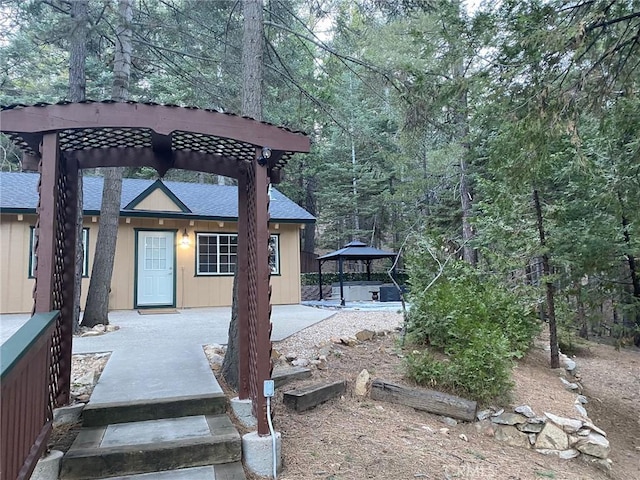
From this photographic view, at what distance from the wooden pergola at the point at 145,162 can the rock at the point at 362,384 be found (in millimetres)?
1188

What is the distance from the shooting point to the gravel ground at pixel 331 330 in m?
5.46

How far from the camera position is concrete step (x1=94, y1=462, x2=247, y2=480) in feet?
8.46

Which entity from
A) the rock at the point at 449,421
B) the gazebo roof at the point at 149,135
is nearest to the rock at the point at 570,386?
the rock at the point at 449,421

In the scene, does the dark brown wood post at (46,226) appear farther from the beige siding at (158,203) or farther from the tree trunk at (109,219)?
the beige siding at (158,203)

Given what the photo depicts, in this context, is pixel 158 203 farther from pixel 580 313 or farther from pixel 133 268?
pixel 580 313

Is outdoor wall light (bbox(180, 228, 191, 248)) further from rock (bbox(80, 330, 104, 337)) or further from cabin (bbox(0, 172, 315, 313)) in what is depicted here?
rock (bbox(80, 330, 104, 337))

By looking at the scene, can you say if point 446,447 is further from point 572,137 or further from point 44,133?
point 44,133

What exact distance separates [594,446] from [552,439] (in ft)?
1.10

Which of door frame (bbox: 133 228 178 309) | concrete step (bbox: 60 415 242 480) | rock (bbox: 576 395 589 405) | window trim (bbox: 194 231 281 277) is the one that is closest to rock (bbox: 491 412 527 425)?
rock (bbox: 576 395 589 405)

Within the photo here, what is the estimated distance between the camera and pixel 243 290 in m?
3.71

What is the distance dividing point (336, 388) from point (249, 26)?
4.10 metres

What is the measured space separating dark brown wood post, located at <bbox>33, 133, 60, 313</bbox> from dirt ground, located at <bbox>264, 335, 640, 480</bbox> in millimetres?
1868

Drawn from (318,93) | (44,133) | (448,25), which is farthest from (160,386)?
(318,93)

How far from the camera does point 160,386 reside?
141 inches
